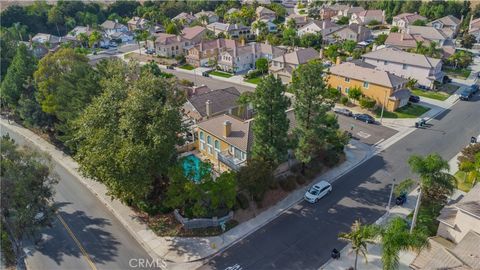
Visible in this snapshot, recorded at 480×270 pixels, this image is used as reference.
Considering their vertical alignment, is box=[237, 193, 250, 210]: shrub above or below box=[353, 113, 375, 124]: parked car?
below

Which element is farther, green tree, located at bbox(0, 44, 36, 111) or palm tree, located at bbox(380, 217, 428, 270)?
green tree, located at bbox(0, 44, 36, 111)

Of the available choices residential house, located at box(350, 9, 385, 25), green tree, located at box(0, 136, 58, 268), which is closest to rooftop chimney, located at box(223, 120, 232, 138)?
green tree, located at box(0, 136, 58, 268)

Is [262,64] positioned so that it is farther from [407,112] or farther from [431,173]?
[431,173]

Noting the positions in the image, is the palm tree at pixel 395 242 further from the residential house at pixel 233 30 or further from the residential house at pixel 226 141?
the residential house at pixel 233 30

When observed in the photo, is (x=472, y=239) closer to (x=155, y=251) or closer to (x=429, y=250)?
(x=429, y=250)

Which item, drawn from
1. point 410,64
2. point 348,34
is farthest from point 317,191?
point 348,34

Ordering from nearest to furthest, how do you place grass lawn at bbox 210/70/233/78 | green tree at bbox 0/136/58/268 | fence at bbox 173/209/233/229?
green tree at bbox 0/136/58/268 < fence at bbox 173/209/233/229 < grass lawn at bbox 210/70/233/78

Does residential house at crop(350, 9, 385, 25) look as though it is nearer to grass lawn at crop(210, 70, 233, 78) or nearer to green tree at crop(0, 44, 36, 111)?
grass lawn at crop(210, 70, 233, 78)
